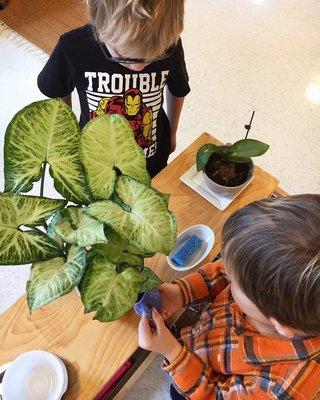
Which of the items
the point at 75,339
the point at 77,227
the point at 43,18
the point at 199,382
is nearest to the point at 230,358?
the point at 199,382

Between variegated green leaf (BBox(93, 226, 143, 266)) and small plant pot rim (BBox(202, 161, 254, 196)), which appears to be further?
small plant pot rim (BBox(202, 161, 254, 196))

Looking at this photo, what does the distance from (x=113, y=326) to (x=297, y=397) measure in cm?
34

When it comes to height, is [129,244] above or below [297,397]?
above

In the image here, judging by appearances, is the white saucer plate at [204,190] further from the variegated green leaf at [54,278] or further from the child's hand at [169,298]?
the variegated green leaf at [54,278]

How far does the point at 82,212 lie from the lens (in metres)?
0.59

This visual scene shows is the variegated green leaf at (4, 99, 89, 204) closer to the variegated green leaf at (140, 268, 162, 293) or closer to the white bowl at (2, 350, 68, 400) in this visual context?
the variegated green leaf at (140, 268, 162, 293)

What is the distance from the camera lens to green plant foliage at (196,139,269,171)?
2.73ft

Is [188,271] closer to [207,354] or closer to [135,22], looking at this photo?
[207,354]

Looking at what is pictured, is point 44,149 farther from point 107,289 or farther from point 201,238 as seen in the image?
point 201,238

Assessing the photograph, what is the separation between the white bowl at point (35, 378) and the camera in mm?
679

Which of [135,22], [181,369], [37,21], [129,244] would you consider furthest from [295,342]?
[37,21]

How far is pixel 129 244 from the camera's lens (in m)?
0.60

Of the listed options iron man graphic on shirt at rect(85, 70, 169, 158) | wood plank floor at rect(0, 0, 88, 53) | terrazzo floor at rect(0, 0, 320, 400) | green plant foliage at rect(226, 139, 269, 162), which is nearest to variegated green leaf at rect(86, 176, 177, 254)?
green plant foliage at rect(226, 139, 269, 162)

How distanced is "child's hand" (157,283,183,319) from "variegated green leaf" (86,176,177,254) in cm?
26
